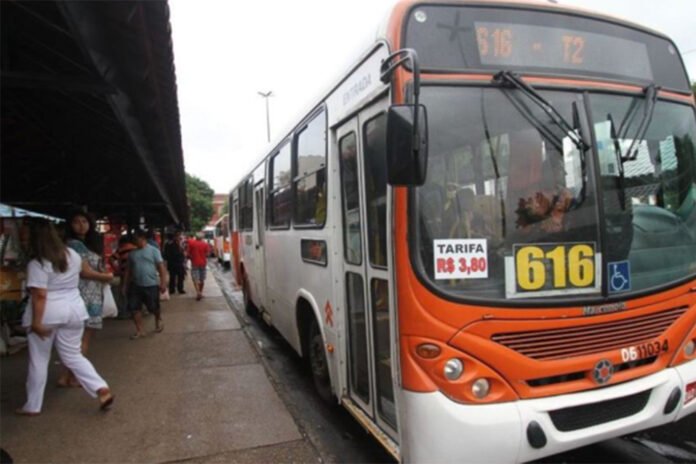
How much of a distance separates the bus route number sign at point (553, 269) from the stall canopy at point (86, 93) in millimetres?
3310

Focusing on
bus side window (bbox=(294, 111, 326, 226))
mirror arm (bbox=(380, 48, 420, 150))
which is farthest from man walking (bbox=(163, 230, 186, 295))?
mirror arm (bbox=(380, 48, 420, 150))

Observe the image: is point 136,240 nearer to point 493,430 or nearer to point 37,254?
point 37,254

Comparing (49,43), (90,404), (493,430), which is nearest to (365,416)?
(493,430)

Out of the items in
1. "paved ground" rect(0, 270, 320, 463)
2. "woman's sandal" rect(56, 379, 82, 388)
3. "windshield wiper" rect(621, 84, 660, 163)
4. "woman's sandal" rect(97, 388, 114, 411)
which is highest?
"windshield wiper" rect(621, 84, 660, 163)

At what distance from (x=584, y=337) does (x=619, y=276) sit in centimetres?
43

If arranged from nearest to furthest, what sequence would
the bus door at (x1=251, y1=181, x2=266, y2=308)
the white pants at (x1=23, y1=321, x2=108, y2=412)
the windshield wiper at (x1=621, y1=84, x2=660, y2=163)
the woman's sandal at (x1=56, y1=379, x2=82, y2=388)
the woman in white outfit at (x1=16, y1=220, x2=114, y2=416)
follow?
1. the windshield wiper at (x1=621, y1=84, x2=660, y2=163)
2. the woman in white outfit at (x1=16, y1=220, x2=114, y2=416)
3. the white pants at (x1=23, y1=321, x2=108, y2=412)
4. the woman's sandal at (x1=56, y1=379, x2=82, y2=388)
5. the bus door at (x1=251, y1=181, x2=266, y2=308)

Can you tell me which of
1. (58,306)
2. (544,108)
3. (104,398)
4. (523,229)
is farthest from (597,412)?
(58,306)

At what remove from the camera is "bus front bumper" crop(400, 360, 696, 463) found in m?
2.71

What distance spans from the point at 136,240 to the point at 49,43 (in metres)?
4.03

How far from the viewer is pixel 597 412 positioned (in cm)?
297

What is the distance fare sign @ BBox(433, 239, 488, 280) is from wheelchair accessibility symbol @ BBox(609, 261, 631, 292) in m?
0.79

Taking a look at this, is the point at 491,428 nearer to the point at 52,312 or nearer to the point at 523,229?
the point at 523,229

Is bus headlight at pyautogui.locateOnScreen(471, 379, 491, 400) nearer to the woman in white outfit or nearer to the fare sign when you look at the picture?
the fare sign

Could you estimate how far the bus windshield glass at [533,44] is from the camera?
9.91ft
